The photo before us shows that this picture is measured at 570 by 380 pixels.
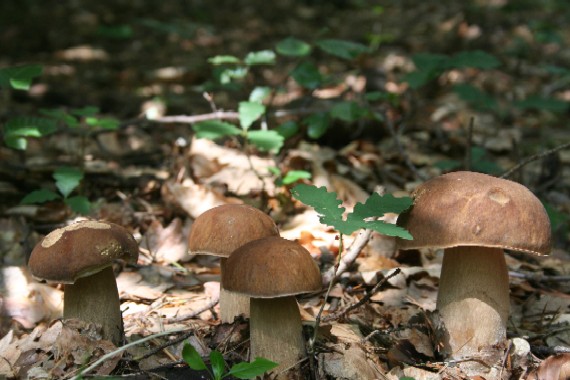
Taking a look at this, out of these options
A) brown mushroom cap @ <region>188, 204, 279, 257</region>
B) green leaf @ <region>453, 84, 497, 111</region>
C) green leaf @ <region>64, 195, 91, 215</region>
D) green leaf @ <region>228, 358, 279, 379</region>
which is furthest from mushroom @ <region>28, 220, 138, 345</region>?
green leaf @ <region>453, 84, 497, 111</region>

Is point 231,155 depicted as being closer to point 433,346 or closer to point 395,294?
point 395,294

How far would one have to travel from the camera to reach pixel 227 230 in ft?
8.63

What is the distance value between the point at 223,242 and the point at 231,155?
103 inches

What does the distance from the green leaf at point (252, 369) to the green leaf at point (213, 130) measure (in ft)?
7.05

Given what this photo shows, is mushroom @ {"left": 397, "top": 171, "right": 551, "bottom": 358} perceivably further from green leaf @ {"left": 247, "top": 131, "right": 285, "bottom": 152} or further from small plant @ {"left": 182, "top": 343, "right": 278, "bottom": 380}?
green leaf @ {"left": 247, "top": 131, "right": 285, "bottom": 152}

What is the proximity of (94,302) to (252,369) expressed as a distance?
971 mm

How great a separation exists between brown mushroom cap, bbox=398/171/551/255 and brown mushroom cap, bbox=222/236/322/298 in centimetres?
53

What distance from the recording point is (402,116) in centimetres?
680

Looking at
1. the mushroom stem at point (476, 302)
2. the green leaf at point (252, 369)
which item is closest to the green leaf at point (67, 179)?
the green leaf at point (252, 369)

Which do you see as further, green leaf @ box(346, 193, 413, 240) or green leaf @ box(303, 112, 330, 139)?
green leaf @ box(303, 112, 330, 139)

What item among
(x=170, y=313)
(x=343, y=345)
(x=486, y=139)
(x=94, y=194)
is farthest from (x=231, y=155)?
(x=486, y=139)

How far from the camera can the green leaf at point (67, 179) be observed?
388 cm

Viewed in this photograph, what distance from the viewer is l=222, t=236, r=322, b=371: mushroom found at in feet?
7.29

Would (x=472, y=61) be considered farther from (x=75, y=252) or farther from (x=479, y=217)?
(x=75, y=252)
